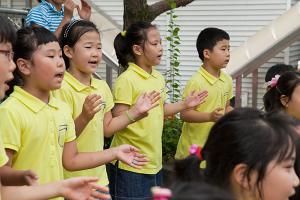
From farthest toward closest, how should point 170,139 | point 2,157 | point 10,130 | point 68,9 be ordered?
point 170,139, point 68,9, point 10,130, point 2,157

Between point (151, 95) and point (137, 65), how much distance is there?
2.21 ft

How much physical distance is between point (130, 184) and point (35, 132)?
129 cm

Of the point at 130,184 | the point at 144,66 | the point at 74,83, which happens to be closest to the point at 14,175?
the point at 74,83

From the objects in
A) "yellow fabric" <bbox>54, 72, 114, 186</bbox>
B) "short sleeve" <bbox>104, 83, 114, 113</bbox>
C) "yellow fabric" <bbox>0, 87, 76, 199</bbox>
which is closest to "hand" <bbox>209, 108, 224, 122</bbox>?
"short sleeve" <bbox>104, 83, 114, 113</bbox>

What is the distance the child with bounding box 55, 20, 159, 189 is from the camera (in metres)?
3.43

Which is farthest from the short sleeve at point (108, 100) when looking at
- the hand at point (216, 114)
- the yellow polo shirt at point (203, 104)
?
the yellow polo shirt at point (203, 104)

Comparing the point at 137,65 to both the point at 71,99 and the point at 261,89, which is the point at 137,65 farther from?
the point at 261,89

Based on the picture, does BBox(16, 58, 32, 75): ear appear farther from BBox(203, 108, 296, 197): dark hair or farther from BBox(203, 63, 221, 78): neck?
BBox(203, 63, 221, 78): neck

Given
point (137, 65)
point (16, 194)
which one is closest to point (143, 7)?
point (137, 65)

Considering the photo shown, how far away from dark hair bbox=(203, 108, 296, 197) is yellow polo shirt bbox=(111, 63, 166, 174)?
64.3 inches

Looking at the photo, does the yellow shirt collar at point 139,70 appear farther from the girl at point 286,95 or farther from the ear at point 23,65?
the ear at point 23,65

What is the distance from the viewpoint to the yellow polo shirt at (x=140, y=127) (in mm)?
3949

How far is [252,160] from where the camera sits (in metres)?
2.22

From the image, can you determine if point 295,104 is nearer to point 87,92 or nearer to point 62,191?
point 87,92
